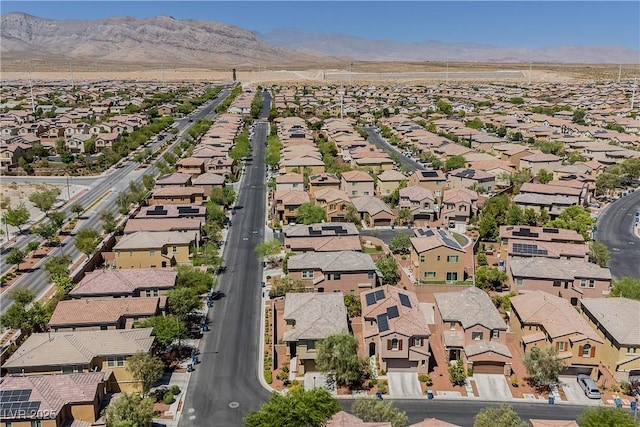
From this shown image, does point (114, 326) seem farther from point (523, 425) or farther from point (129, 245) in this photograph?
point (523, 425)

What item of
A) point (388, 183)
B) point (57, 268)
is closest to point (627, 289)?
point (388, 183)

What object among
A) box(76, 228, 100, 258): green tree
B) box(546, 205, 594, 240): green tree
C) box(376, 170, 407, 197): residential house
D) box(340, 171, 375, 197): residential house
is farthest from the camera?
box(376, 170, 407, 197): residential house

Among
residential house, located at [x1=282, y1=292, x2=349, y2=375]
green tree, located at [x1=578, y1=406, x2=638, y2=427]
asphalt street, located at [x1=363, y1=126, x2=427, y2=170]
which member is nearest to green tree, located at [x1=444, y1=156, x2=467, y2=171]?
asphalt street, located at [x1=363, y1=126, x2=427, y2=170]

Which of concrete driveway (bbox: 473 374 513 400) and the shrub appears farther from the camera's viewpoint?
concrete driveway (bbox: 473 374 513 400)

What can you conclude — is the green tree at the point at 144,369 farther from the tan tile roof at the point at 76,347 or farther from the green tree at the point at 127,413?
the green tree at the point at 127,413

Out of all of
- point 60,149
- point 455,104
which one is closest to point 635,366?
point 60,149

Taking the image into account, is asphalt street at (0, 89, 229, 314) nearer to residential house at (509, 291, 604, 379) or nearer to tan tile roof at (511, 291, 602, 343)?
residential house at (509, 291, 604, 379)
